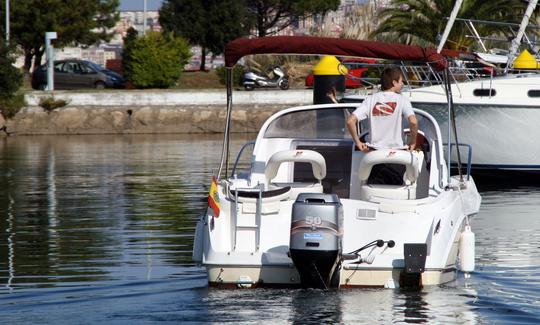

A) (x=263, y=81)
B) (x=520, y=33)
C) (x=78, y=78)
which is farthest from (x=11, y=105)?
(x=520, y=33)

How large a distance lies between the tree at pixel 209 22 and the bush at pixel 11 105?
65.7 feet

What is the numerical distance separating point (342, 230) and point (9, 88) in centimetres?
3191

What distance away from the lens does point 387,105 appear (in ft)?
37.0

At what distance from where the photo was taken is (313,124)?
13.1 meters

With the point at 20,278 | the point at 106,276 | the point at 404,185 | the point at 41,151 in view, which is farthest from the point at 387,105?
the point at 41,151

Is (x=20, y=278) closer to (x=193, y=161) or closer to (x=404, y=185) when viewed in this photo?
(x=404, y=185)

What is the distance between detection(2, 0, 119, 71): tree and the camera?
5447cm

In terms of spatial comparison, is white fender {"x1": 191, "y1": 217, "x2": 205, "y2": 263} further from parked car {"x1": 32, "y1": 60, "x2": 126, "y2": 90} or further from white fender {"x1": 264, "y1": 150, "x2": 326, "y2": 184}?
parked car {"x1": 32, "y1": 60, "x2": 126, "y2": 90}

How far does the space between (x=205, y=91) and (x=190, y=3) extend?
2013 cm

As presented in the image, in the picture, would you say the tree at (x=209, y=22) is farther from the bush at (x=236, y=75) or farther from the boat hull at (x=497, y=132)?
the boat hull at (x=497, y=132)

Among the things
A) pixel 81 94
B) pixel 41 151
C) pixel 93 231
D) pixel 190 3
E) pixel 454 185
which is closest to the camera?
pixel 454 185

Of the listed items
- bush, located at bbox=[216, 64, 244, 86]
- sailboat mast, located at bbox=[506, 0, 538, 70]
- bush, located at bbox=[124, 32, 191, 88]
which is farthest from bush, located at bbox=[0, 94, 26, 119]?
sailboat mast, located at bbox=[506, 0, 538, 70]

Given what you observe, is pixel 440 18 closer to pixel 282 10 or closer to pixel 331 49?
pixel 331 49

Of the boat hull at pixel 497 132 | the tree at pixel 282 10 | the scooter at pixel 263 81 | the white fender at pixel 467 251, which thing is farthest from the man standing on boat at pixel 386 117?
the tree at pixel 282 10
